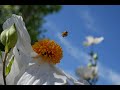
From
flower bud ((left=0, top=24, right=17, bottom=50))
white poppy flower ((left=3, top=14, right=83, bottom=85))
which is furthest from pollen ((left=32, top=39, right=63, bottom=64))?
flower bud ((left=0, top=24, right=17, bottom=50))

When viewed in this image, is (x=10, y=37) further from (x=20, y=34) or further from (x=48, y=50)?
(x=48, y=50)

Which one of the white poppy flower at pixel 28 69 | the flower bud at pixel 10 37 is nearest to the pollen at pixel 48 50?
the white poppy flower at pixel 28 69

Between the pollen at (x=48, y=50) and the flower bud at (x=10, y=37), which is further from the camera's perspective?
the pollen at (x=48, y=50)

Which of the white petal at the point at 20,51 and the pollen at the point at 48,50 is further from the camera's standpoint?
the pollen at the point at 48,50

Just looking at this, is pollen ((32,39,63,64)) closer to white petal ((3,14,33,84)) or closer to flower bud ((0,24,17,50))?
white petal ((3,14,33,84))

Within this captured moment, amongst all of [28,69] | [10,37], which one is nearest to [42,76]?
[28,69]

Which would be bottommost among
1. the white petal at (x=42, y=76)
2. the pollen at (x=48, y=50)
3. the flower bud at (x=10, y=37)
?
the white petal at (x=42, y=76)

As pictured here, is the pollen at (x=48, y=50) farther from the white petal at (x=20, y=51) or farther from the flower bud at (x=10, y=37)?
the flower bud at (x=10, y=37)

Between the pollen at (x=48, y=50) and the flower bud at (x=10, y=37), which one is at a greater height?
the flower bud at (x=10, y=37)
